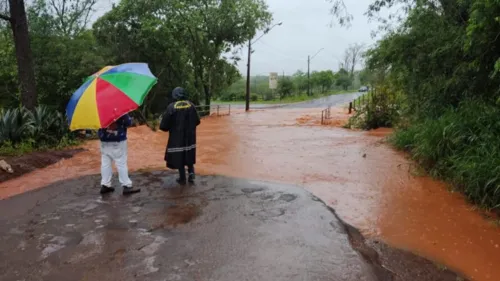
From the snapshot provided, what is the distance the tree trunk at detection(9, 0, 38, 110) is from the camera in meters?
10.0

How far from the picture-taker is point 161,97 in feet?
78.6

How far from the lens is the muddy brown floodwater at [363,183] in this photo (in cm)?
450

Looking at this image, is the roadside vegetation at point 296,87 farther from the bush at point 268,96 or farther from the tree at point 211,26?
the tree at point 211,26

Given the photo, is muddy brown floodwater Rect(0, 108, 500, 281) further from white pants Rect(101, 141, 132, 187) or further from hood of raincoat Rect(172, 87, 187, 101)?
hood of raincoat Rect(172, 87, 187, 101)

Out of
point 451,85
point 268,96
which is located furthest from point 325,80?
point 451,85

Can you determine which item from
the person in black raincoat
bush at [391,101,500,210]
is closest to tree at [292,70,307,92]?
bush at [391,101,500,210]

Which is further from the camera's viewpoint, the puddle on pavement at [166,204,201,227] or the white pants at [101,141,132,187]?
the white pants at [101,141,132,187]

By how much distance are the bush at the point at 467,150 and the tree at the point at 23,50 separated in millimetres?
9634

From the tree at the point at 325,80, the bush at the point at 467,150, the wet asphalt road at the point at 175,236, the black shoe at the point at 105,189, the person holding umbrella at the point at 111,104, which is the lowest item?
the wet asphalt road at the point at 175,236

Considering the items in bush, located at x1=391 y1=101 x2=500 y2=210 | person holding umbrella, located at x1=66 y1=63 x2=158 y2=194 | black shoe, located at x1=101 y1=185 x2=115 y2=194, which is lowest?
black shoe, located at x1=101 y1=185 x2=115 y2=194

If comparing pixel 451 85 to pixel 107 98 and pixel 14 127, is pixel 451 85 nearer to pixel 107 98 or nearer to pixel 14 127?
pixel 107 98

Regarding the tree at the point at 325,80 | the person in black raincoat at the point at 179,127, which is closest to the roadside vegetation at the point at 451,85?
the person in black raincoat at the point at 179,127

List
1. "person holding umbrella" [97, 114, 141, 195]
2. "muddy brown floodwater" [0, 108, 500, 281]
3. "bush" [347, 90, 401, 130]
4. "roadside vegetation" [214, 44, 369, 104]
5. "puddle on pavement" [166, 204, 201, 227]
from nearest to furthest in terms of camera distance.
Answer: "muddy brown floodwater" [0, 108, 500, 281]
"puddle on pavement" [166, 204, 201, 227]
"person holding umbrella" [97, 114, 141, 195]
"bush" [347, 90, 401, 130]
"roadside vegetation" [214, 44, 369, 104]

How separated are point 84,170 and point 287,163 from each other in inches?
166
